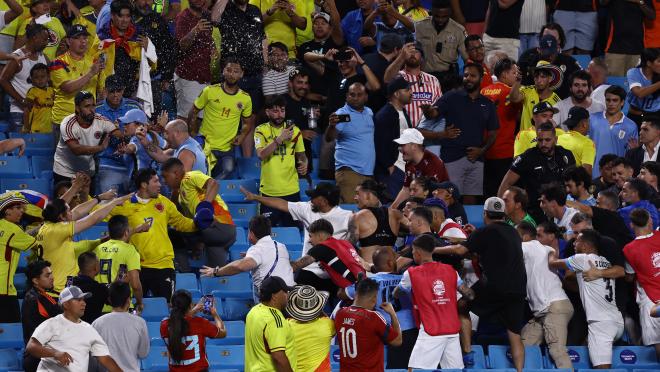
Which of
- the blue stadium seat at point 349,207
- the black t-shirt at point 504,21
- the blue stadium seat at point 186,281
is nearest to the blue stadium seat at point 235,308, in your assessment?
the blue stadium seat at point 186,281

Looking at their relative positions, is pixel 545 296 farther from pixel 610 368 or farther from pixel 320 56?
pixel 320 56

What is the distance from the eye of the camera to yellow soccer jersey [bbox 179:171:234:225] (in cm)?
1341

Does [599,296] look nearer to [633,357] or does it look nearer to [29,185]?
[633,357]

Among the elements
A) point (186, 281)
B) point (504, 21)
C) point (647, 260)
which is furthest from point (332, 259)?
point (504, 21)

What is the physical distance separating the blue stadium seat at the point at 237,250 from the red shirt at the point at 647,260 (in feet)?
11.4

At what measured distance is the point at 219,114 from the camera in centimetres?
1491

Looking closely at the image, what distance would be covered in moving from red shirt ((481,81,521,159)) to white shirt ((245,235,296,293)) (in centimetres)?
359

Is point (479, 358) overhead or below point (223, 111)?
below

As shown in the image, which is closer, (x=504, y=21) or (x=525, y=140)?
(x=525, y=140)

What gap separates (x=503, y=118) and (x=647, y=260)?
11.1 feet

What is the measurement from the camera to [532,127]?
1478 centimetres

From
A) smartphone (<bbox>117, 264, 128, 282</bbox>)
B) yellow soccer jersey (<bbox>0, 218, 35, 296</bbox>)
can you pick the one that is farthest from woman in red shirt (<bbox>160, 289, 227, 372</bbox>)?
yellow soccer jersey (<bbox>0, 218, 35, 296</bbox>)

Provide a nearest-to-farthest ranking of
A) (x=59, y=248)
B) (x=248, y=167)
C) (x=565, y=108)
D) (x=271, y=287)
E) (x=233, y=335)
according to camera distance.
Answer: (x=271, y=287)
(x=59, y=248)
(x=233, y=335)
(x=565, y=108)
(x=248, y=167)

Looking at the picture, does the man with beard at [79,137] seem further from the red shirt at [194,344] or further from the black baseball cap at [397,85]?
the red shirt at [194,344]
